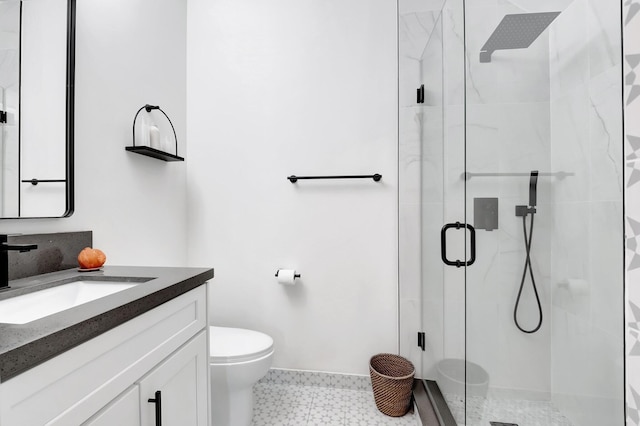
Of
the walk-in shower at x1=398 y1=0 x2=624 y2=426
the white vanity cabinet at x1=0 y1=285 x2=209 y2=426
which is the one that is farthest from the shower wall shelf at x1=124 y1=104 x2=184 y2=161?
the walk-in shower at x1=398 y1=0 x2=624 y2=426

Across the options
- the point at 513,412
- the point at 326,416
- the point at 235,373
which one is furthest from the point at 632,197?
the point at 326,416

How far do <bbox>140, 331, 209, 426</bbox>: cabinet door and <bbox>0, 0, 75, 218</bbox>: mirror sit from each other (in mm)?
722

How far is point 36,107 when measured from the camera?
1097mm

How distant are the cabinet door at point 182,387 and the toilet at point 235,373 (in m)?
0.26

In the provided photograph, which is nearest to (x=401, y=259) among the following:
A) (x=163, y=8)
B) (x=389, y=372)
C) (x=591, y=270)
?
(x=389, y=372)

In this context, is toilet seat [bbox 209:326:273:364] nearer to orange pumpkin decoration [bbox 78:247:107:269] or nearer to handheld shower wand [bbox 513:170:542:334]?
orange pumpkin decoration [bbox 78:247:107:269]

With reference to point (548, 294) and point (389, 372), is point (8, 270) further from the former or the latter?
point (389, 372)

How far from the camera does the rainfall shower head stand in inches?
33.4

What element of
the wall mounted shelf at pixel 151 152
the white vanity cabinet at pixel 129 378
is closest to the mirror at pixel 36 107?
the wall mounted shelf at pixel 151 152

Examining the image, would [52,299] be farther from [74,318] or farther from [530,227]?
[530,227]

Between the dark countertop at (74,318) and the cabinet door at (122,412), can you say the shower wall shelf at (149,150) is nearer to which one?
the dark countertop at (74,318)

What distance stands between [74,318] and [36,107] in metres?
0.92

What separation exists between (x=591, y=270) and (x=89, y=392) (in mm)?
1149

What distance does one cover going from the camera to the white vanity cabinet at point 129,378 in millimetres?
508
